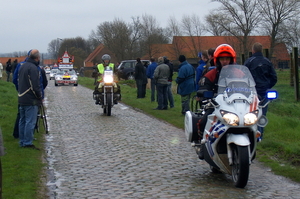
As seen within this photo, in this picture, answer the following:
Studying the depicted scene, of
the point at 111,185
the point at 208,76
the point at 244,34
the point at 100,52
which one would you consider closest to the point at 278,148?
the point at 208,76

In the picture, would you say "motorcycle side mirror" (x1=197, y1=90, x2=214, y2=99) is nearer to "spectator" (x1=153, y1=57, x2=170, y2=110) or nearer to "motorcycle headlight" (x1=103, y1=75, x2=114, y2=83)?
"motorcycle headlight" (x1=103, y1=75, x2=114, y2=83)

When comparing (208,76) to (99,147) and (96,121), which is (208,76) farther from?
(96,121)

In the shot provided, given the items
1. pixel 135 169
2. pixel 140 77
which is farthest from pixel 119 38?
pixel 135 169

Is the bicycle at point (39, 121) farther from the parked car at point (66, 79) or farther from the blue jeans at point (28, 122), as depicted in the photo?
the parked car at point (66, 79)

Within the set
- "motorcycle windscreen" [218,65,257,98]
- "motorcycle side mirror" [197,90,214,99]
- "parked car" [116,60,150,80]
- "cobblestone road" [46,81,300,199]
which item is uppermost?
"parked car" [116,60,150,80]

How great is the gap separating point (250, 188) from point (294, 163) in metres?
2.05

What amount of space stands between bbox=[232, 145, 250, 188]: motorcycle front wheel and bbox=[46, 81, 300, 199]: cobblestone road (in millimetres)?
137

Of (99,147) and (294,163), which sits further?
(99,147)

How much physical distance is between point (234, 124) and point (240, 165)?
1.66ft

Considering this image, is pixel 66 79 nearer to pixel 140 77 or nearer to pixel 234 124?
pixel 140 77

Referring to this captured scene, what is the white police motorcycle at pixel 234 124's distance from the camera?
641cm

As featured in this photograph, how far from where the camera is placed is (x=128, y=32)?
68250 mm

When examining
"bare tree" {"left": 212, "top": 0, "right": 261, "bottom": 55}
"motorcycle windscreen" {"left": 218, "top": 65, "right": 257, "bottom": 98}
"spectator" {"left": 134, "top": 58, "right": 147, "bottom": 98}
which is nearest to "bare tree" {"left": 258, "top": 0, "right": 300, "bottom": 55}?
"bare tree" {"left": 212, "top": 0, "right": 261, "bottom": 55}

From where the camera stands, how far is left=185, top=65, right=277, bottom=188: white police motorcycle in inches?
253
